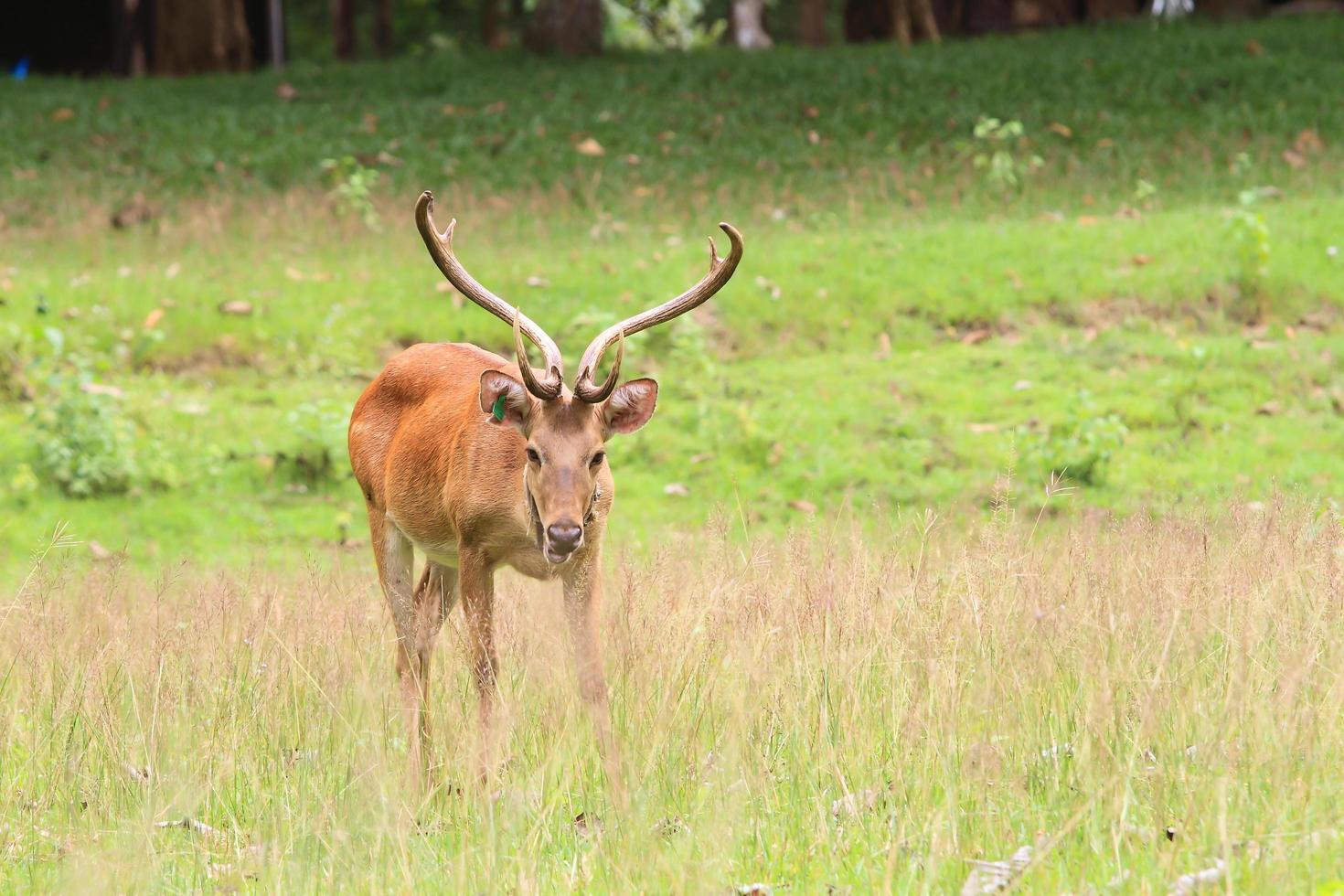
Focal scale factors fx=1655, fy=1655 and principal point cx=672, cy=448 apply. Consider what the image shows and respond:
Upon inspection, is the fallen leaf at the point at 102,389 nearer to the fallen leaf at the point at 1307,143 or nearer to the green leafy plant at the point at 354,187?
the green leafy plant at the point at 354,187

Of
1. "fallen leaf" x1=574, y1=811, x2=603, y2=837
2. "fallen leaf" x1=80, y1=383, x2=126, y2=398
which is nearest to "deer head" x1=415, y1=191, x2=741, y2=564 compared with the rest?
"fallen leaf" x1=574, y1=811, x2=603, y2=837

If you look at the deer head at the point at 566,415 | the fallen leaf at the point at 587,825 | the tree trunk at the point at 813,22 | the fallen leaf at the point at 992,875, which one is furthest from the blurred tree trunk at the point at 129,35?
the fallen leaf at the point at 992,875

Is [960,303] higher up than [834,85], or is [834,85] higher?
[834,85]

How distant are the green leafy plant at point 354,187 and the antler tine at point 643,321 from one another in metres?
9.60

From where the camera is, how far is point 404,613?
241 inches

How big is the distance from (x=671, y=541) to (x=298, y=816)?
98.1 inches

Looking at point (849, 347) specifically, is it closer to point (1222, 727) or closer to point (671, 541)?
point (671, 541)

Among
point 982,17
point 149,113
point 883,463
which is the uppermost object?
point 982,17

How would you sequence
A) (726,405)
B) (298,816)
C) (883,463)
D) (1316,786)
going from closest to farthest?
1. (1316,786)
2. (298,816)
3. (883,463)
4. (726,405)

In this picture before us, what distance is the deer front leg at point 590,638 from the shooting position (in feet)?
15.4

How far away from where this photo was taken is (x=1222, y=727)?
4137mm

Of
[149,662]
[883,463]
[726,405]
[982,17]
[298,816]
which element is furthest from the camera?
[982,17]

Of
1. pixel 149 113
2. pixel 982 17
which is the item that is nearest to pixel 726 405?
pixel 149 113

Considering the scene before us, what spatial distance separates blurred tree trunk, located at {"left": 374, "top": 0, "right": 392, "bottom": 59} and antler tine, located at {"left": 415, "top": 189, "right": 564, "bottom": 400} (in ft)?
81.0
